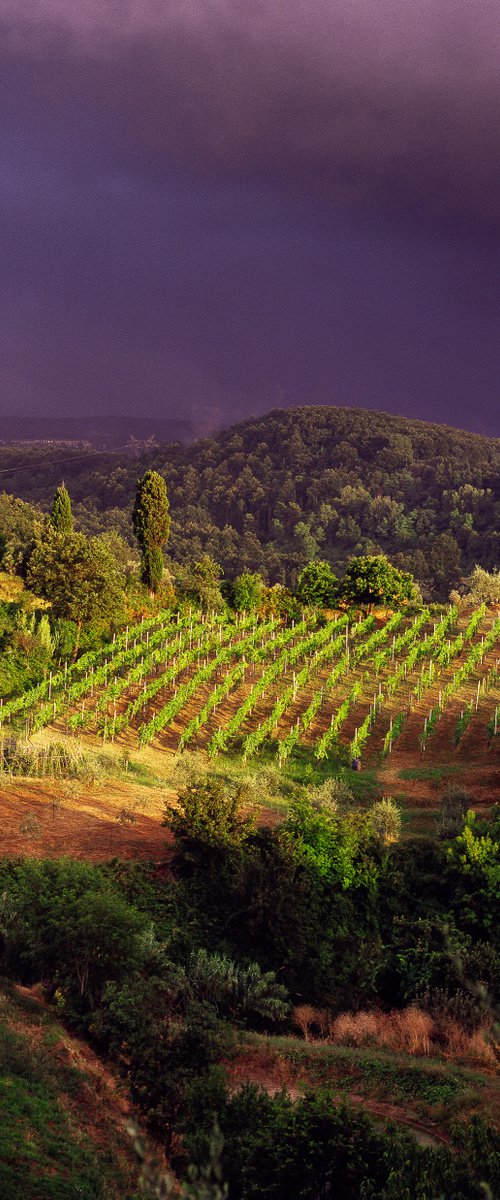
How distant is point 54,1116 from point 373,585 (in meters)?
27.3

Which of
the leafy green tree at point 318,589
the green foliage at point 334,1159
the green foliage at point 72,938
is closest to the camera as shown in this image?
the green foliage at point 334,1159

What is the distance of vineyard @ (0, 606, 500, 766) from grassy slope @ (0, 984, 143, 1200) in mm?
11771

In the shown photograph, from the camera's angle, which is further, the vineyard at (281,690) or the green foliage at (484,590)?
the green foliage at (484,590)

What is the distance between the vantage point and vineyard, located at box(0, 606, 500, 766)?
875 inches

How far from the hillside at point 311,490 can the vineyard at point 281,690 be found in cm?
3075

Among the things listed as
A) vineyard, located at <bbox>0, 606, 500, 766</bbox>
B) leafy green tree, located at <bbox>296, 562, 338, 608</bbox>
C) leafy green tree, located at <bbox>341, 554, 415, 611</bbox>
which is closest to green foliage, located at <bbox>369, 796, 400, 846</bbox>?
vineyard, located at <bbox>0, 606, 500, 766</bbox>

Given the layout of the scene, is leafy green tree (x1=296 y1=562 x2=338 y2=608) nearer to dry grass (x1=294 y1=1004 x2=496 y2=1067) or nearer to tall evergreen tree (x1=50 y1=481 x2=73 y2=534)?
tall evergreen tree (x1=50 y1=481 x2=73 y2=534)

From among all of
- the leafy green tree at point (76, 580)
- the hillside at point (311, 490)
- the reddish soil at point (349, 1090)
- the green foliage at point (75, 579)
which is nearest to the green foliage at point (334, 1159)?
the reddish soil at point (349, 1090)

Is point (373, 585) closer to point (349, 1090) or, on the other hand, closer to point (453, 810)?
point (453, 810)

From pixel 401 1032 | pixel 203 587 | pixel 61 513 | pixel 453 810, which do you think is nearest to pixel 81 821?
pixel 453 810

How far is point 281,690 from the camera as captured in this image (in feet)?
85.1

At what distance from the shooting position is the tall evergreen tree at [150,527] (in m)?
33.9

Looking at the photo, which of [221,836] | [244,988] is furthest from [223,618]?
[244,988]

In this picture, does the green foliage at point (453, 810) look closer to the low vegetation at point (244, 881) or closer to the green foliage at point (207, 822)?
the low vegetation at point (244, 881)
